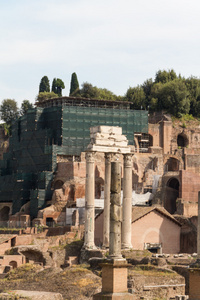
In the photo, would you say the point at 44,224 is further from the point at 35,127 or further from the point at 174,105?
the point at 174,105

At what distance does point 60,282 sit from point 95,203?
30.5 m

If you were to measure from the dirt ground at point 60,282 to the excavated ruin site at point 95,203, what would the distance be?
0.06 metres

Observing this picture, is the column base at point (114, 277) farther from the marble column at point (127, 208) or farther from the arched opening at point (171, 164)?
the arched opening at point (171, 164)

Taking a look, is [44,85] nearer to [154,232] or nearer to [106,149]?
[154,232]

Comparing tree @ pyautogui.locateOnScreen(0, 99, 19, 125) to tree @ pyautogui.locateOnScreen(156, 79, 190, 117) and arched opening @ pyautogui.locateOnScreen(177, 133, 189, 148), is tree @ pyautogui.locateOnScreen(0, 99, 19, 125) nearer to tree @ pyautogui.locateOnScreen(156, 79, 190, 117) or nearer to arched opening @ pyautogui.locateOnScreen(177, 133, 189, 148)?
tree @ pyautogui.locateOnScreen(156, 79, 190, 117)

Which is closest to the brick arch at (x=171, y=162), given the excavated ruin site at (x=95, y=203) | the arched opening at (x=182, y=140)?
the excavated ruin site at (x=95, y=203)

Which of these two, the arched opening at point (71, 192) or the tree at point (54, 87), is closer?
the arched opening at point (71, 192)

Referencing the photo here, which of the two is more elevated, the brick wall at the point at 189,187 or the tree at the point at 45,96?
the tree at the point at 45,96

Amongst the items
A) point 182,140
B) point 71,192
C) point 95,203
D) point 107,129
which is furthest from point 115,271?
point 182,140

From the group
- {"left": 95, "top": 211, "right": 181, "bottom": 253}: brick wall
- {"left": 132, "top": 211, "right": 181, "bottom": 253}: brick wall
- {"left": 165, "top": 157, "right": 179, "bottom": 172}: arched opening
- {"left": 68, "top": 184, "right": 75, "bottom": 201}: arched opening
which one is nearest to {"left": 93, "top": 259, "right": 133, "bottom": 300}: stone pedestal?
{"left": 95, "top": 211, "right": 181, "bottom": 253}: brick wall

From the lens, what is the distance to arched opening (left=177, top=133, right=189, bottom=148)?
296ft

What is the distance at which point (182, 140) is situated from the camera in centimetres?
9125

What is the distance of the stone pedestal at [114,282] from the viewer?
841 inches

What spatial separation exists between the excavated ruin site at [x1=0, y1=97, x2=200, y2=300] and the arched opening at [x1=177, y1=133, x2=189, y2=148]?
122 mm
